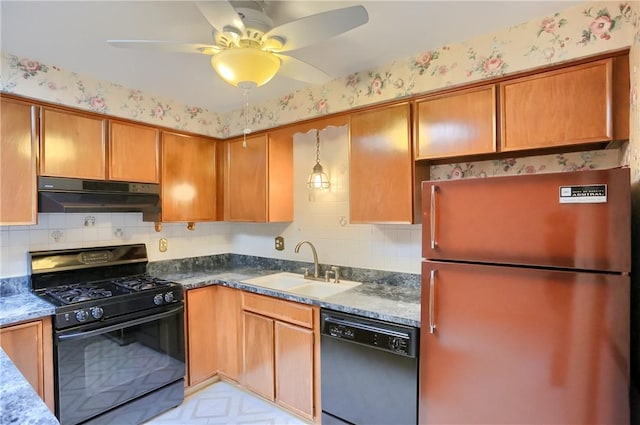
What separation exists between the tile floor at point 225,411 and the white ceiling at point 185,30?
235 centimetres

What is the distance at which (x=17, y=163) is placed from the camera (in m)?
2.00

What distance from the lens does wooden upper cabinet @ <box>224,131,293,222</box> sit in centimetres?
280

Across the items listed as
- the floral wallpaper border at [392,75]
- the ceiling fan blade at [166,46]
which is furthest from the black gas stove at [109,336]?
the ceiling fan blade at [166,46]

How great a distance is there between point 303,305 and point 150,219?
153 cm

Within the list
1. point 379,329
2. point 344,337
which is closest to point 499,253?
point 379,329

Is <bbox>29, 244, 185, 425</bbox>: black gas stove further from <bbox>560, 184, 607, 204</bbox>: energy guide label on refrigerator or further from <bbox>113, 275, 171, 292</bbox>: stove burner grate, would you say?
<bbox>560, 184, 607, 204</bbox>: energy guide label on refrigerator

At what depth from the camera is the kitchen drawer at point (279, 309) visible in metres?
2.12

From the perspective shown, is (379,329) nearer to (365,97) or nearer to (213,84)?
(365,97)

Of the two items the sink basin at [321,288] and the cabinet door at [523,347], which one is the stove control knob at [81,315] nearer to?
the sink basin at [321,288]

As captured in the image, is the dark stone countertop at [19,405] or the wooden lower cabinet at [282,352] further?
the wooden lower cabinet at [282,352]

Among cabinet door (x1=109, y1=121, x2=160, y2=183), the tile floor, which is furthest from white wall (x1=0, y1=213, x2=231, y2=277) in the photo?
the tile floor

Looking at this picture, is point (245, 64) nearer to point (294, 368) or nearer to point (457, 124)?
point (457, 124)

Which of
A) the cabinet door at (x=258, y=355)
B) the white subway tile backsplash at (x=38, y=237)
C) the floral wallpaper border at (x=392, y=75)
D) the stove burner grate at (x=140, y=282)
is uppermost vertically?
the floral wallpaper border at (x=392, y=75)

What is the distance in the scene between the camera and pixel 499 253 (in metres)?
1.42
